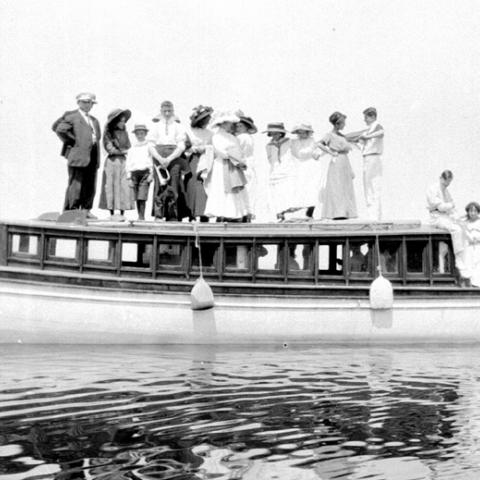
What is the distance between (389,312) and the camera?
16.5 metres

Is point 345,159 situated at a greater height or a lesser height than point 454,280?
greater

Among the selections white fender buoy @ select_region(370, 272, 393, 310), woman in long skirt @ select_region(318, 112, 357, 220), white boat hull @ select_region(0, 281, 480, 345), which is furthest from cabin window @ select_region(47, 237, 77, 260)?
white fender buoy @ select_region(370, 272, 393, 310)

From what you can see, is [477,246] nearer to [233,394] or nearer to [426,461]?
[233,394]

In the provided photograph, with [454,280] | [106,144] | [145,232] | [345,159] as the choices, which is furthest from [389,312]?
[106,144]

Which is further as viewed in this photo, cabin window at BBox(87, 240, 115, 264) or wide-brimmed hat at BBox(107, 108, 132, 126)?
wide-brimmed hat at BBox(107, 108, 132, 126)

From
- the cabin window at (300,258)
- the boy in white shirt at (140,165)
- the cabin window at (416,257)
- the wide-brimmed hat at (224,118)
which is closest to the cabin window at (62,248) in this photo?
the boy in white shirt at (140,165)

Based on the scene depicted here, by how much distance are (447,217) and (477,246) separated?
704mm

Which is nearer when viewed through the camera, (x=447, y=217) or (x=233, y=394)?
(x=233, y=394)

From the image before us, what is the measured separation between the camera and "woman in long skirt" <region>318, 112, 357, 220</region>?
1738 cm

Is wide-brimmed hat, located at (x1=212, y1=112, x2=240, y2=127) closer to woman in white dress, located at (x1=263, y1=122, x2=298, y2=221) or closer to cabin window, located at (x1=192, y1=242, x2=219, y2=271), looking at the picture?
woman in white dress, located at (x1=263, y1=122, x2=298, y2=221)

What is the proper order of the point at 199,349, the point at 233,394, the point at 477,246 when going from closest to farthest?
the point at 233,394 < the point at 199,349 < the point at 477,246

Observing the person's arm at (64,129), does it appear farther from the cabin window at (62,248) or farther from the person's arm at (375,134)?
the person's arm at (375,134)

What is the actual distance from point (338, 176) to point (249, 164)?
1563mm

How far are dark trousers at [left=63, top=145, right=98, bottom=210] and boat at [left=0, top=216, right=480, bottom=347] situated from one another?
3.24 feet
